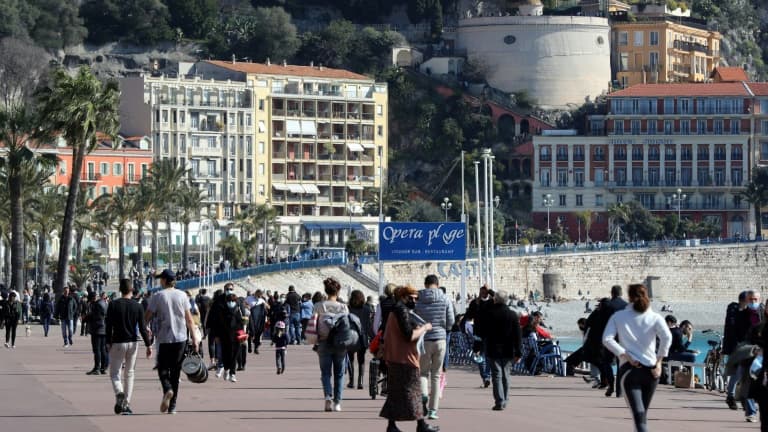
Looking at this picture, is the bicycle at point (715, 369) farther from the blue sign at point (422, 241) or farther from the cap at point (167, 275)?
the blue sign at point (422, 241)

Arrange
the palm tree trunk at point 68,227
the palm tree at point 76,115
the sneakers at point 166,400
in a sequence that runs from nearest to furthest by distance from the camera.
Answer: the sneakers at point 166,400 < the palm tree trunk at point 68,227 < the palm tree at point 76,115

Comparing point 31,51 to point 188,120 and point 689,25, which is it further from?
point 689,25

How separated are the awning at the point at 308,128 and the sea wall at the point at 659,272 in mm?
20461

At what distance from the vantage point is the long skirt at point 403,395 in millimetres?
19859

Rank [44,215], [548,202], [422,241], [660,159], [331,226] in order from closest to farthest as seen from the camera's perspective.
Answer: [422,241]
[44,215]
[331,226]
[548,202]
[660,159]

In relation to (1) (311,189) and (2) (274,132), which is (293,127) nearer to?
(2) (274,132)

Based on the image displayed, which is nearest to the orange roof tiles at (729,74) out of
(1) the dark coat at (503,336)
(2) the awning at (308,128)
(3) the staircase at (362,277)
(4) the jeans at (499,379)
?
(2) the awning at (308,128)

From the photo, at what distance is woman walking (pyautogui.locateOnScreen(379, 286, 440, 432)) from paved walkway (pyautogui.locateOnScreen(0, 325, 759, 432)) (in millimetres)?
1333

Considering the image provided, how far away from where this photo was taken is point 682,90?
434 ft

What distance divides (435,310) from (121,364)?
11.7 feet

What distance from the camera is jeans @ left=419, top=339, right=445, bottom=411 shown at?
22.3 metres

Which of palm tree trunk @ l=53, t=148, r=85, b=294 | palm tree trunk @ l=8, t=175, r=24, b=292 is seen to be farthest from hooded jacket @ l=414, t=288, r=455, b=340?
palm tree trunk @ l=8, t=175, r=24, b=292

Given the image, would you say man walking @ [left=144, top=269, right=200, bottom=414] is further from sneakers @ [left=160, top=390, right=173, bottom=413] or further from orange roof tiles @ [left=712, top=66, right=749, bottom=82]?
orange roof tiles @ [left=712, top=66, right=749, bottom=82]

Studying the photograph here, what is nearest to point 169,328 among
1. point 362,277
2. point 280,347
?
point 280,347
